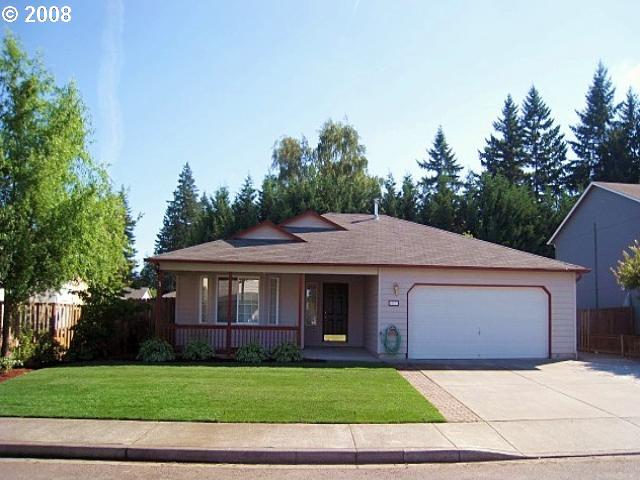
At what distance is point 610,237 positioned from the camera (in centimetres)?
2612

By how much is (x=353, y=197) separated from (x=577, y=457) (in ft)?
102

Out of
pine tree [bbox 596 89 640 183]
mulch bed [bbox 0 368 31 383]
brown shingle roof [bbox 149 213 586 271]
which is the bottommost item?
mulch bed [bbox 0 368 31 383]

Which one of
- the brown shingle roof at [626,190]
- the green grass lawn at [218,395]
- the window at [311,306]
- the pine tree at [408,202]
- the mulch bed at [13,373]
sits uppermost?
the pine tree at [408,202]

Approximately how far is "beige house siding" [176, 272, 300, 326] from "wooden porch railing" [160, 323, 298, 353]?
76cm

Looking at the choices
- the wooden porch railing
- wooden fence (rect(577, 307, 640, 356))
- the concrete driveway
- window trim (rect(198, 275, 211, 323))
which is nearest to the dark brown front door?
the wooden porch railing

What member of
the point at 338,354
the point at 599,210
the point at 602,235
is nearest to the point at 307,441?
the point at 338,354

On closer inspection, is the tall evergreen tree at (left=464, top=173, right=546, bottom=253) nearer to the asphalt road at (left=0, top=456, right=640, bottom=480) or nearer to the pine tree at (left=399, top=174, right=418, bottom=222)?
the pine tree at (left=399, top=174, right=418, bottom=222)

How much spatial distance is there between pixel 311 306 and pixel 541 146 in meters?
44.1

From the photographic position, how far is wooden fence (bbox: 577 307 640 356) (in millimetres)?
20497

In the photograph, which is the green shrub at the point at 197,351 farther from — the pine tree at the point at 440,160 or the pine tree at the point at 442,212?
the pine tree at the point at 440,160

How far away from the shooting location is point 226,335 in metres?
17.7

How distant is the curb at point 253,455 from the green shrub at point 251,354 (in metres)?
8.48

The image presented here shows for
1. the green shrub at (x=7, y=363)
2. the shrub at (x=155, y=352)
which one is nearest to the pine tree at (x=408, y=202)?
the shrub at (x=155, y=352)

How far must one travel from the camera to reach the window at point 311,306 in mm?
20781
